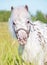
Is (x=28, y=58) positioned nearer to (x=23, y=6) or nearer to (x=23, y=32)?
(x=23, y=32)

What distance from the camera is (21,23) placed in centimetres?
271

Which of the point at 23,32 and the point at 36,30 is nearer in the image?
the point at 23,32

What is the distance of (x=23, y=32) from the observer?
2.64m

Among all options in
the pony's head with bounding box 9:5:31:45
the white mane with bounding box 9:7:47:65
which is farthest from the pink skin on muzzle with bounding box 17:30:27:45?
the white mane with bounding box 9:7:47:65

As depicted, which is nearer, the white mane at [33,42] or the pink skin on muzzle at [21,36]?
the pink skin on muzzle at [21,36]

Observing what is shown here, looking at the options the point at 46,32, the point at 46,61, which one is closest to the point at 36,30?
the point at 46,32

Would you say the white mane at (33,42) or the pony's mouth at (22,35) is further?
the white mane at (33,42)

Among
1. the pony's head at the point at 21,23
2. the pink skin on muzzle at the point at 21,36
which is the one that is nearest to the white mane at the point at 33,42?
the pony's head at the point at 21,23

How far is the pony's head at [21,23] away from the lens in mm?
2652

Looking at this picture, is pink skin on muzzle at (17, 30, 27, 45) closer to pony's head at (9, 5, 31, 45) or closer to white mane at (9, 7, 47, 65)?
pony's head at (9, 5, 31, 45)

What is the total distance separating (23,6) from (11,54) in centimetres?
48

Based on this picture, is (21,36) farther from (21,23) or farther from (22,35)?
(21,23)

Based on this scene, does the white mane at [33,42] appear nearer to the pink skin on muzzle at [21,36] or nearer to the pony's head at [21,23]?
the pony's head at [21,23]

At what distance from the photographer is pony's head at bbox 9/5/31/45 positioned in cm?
265
